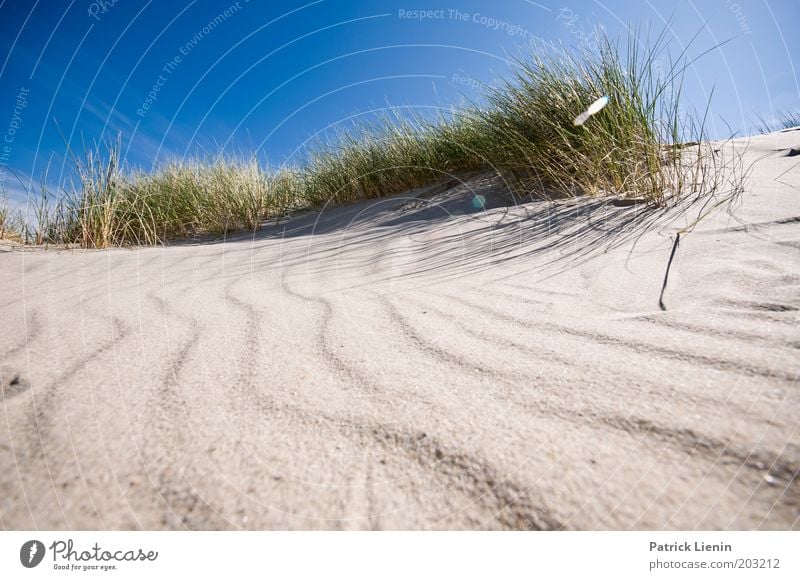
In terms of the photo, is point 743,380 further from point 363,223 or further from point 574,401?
point 363,223

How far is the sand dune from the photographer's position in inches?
21.2

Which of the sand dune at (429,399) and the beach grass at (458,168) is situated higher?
the beach grass at (458,168)

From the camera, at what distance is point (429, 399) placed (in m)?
0.78

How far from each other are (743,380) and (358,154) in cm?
591
